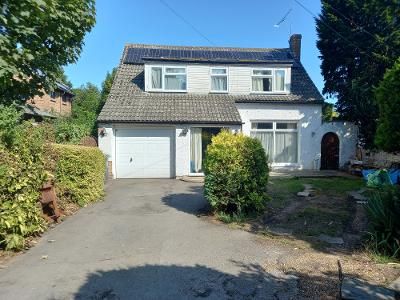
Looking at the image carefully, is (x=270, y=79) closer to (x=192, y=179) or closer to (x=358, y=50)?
(x=358, y=50)

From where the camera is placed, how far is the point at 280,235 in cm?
682

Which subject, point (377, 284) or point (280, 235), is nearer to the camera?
point (377, 284)

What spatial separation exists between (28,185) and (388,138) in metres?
8.38

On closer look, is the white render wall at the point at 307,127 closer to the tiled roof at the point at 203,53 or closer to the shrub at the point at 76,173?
the tiled roof at the point at 203,53

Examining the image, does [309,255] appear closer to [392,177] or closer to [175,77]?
[392,177]

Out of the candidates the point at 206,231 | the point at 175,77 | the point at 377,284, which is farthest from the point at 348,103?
the point at 377,284

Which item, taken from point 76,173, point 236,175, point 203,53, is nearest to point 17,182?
point 76,173

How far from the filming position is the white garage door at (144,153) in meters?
15.6

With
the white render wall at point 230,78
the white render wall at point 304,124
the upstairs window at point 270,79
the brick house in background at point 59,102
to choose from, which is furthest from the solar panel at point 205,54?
the brick house in background at point 59,102

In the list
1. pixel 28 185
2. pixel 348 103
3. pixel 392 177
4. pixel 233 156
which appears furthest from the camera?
pixel 348 103

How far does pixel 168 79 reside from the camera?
17.3 meters

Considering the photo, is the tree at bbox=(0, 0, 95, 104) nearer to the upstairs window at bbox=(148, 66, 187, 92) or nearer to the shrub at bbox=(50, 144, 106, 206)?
the shrub at bbox=(50, 144, 106, 206)

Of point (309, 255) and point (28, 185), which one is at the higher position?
point (28, 185)

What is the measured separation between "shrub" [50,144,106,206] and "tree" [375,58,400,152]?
8.17m
